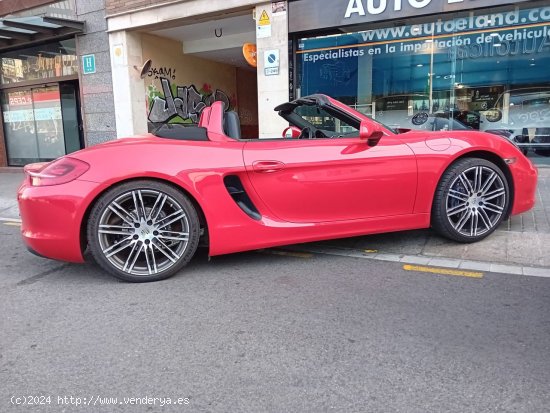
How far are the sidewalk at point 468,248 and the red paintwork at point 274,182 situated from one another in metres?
0.29

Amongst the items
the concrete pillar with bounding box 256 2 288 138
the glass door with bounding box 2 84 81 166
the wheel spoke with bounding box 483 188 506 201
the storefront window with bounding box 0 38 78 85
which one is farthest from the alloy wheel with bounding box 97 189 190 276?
the glass door with bounding box 2 84 81 166

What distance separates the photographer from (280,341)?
8.30 ft

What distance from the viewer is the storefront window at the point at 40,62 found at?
12109 mm

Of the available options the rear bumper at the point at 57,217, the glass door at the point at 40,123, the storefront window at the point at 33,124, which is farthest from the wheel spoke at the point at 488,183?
the storefront window at the point at 33,124

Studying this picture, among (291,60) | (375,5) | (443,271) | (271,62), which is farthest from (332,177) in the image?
(291,60)

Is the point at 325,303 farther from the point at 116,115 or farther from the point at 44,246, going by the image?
the point at 116,115

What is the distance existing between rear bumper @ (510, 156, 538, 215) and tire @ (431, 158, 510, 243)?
0.11 meters

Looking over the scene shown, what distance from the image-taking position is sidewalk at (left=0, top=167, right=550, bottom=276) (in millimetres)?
3785

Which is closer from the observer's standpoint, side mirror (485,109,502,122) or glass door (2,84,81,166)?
side mirror (485,109,502,122)

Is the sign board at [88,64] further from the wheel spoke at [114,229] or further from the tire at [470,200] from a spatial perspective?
the tire at [470,200]

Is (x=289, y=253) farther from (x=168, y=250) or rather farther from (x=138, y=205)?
(x=138, y=205)

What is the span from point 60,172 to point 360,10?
275 inches

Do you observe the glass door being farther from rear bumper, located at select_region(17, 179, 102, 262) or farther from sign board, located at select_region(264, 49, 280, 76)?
rear bumper, located at select_region(17, 179, 102, 262)

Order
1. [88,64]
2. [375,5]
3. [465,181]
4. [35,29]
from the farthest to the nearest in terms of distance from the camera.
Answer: [88,64] → [35,29] → [375,5] → [465,181]
